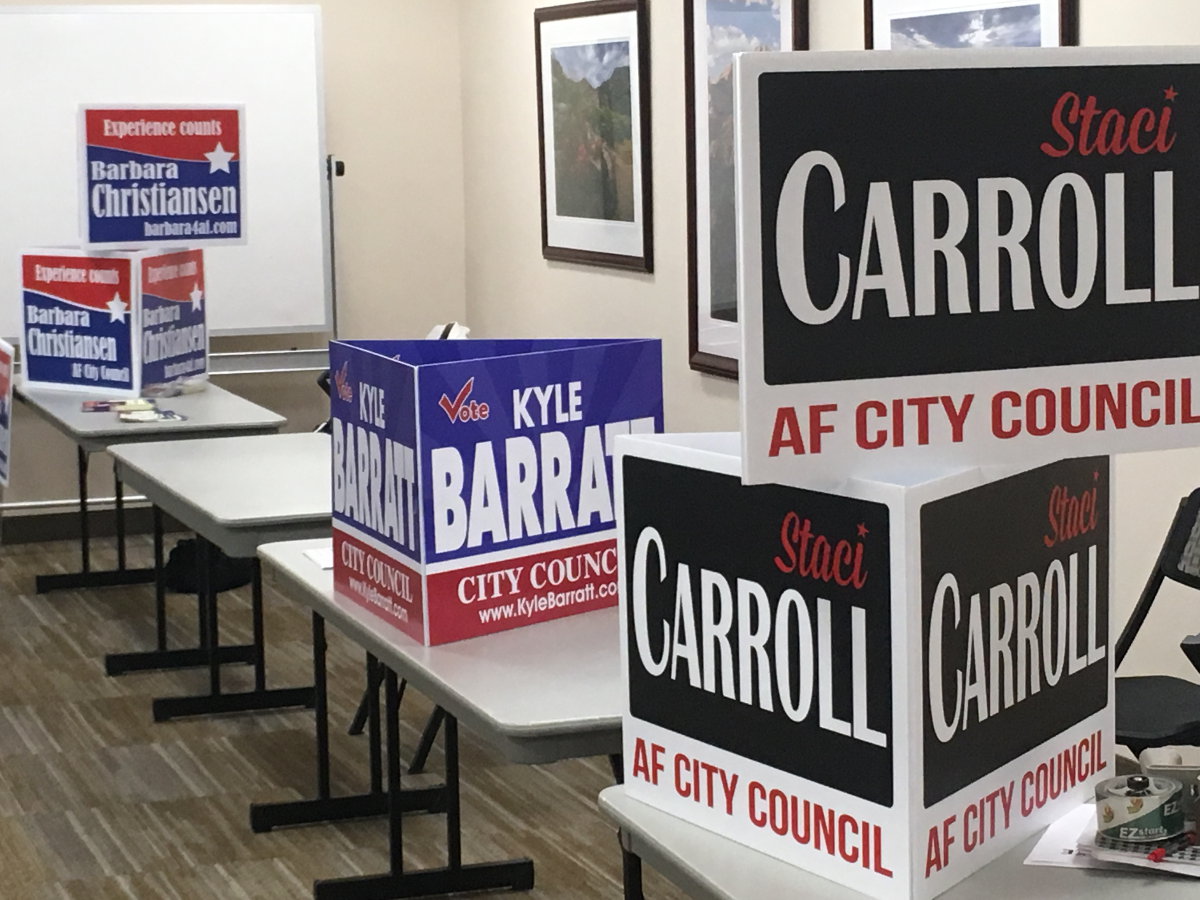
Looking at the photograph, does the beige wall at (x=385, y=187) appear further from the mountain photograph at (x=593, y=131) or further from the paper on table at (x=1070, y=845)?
the paper on table at (x=1070, y=845)

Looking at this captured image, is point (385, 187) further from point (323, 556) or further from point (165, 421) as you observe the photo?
point (323, 556)

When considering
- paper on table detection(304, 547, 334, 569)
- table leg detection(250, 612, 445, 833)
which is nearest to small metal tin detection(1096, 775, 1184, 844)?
paper on table detection(304, 547, 334, 569)

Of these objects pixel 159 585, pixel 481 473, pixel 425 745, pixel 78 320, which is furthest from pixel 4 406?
pixel 481 473

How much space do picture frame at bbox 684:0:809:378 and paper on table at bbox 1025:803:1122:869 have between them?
3416mm

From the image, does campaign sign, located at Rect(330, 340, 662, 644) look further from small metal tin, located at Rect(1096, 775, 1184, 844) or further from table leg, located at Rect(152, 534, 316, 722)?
table leg, located at Rect(152, 534, 316, 722)

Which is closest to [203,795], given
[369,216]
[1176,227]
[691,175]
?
[691,175]

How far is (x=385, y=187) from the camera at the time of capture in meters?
6.95

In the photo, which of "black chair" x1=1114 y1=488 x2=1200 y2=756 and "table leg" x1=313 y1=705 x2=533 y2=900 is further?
"table leg" x1=313 y1=705 x2=533 y2=900

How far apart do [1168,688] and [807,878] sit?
5.89ft

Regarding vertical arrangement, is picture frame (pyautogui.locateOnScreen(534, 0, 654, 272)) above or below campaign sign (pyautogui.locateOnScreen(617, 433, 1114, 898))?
above

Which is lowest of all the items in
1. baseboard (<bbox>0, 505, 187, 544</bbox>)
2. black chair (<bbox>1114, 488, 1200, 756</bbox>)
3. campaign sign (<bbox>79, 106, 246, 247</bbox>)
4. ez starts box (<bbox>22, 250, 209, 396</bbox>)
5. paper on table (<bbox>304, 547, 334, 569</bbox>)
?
baseboard (<bbox>0, 505, 187, 544</bbox>)

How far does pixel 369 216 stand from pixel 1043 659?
5.59 metres

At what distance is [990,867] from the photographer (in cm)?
157

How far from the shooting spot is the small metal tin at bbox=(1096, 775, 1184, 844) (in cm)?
156
